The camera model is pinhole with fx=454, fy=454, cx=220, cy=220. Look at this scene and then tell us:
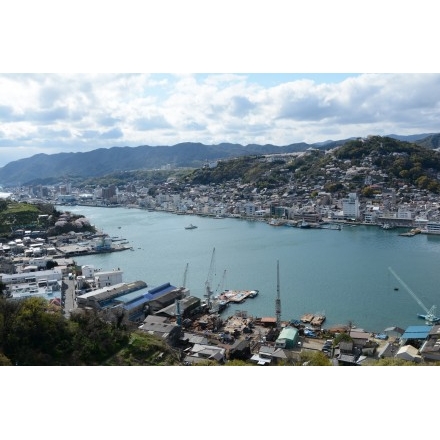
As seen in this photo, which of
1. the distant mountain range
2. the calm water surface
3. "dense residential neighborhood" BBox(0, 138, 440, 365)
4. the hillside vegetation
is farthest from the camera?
the distant mountain range

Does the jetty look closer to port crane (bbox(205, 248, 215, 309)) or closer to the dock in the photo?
the dock

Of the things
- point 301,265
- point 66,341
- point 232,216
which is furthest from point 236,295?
point 232,216

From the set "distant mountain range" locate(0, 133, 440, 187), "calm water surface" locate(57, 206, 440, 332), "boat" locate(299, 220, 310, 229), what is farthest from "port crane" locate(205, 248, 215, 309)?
"distant mountain range" locate(0, 133, 440, 187)

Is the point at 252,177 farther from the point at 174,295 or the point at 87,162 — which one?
the point at 87,162

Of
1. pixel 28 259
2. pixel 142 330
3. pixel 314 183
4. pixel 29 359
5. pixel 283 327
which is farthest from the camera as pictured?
pixel 314 183

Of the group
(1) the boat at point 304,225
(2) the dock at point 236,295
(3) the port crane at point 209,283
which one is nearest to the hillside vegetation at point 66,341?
(3) the port crane at point 209,283

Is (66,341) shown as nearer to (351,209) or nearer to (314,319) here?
(314,319)

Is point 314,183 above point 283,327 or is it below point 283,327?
above

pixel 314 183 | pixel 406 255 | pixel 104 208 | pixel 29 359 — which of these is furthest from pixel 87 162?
pixel 29 359
